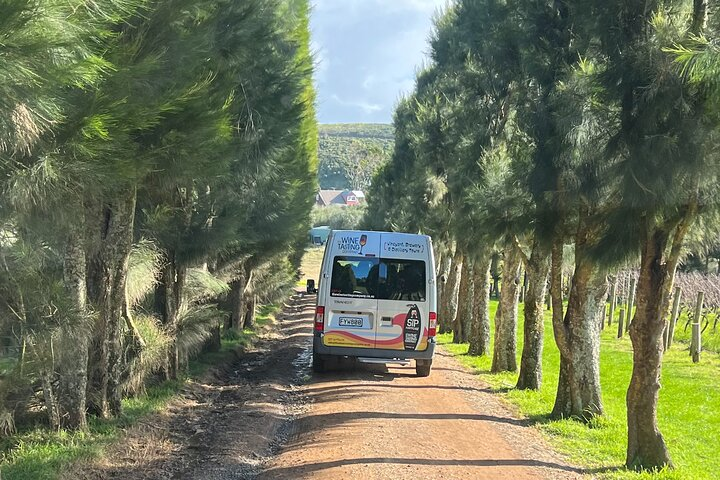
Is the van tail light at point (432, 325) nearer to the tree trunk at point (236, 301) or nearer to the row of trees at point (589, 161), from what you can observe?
→ the row of trees at point (589, 161)

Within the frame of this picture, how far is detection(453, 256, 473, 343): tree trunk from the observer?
983 inches

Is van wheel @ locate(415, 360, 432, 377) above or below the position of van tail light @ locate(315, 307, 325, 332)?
below

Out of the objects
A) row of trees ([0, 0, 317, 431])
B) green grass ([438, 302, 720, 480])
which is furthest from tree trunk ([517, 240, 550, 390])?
row of trees ([0, 0, 317, 431])

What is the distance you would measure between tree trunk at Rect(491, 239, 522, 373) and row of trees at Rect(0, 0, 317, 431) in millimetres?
6645

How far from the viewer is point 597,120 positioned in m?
9.34

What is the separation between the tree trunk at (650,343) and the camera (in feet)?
28.4

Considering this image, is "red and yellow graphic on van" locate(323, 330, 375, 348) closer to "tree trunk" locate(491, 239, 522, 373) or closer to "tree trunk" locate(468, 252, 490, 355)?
"tree trunk" locate(491, 239, 522, 373)

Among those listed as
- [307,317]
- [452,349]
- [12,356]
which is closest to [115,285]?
[12,356]

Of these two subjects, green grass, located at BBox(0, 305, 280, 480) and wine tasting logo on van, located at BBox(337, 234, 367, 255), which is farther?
wine tasting logo on van, located at BBox(337, 234, 367, 255)

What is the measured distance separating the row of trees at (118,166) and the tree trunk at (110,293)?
0.06 ft

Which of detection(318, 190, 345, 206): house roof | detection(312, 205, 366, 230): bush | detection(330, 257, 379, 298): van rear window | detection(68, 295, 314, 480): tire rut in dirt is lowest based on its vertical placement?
detection(68, 295, 314, 480): tire rut in dirt

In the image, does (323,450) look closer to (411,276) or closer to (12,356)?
(12,356)

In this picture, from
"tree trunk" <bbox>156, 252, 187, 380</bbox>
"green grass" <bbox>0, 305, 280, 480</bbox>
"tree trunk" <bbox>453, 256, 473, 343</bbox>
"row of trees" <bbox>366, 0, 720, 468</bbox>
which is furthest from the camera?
"tree trunk" <bbox>453, 256, 473, 343</bbox>

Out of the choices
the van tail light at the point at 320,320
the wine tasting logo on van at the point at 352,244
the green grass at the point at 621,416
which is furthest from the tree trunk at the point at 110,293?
the green grass at the point at 621,416
